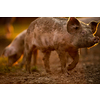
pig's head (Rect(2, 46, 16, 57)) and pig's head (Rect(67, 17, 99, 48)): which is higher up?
pig's head (Rect(67, 17, 99, 48))

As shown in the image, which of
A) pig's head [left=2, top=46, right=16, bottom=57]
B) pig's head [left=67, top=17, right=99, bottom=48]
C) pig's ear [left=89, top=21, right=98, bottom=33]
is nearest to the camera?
pig's head [left=67, top=17, right=99, bottom=48]

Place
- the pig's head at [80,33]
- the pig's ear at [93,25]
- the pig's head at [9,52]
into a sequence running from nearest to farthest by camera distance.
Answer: the pig's head at [80,33]
the pig's ear at [93,25]
the pig's head at [9,52]

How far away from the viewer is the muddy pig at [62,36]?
4.21 m

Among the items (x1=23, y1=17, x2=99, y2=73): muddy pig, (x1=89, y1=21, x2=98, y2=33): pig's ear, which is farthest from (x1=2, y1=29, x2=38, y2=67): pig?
(x1=89, y1=21, x2=98, y2=33): pig's ear

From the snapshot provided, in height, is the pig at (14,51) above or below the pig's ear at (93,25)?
below

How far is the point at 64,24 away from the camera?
4574mm

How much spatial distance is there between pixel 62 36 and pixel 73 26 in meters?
0.40

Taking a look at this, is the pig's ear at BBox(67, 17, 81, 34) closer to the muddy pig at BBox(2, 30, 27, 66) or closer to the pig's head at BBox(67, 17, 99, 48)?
the pig's head at BBox(67, 17, 99, 48)

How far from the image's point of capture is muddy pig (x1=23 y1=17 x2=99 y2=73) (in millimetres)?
4215

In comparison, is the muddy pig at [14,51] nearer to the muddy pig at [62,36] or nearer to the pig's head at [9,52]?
the pig's head at [9,52]

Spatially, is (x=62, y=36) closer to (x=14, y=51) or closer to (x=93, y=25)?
(x=93, y=25)

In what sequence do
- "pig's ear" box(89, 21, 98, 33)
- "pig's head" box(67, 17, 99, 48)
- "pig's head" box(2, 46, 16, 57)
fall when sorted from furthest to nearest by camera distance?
"pig's head" box(2, 46, 16, 57)
"pig's ear" box(89, 21, 98, 33)
"pig's head" box(67, 17, 99, 48)

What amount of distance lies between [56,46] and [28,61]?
153 cm

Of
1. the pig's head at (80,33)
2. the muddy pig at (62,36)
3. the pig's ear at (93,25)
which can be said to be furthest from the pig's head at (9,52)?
the pig's ear at (93,25)
